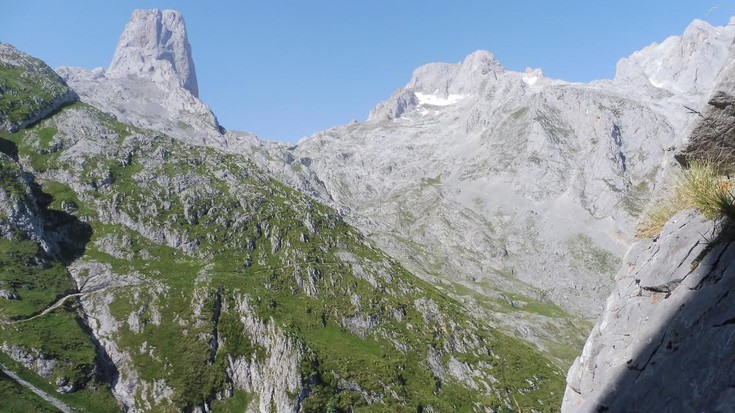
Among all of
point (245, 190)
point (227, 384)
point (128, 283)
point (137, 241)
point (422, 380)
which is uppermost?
point (245, 190)

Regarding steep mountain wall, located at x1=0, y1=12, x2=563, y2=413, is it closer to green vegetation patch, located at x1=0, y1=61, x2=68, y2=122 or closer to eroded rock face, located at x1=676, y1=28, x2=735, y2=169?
green vegetation patch, located at x1=0, y1=61, x2=68, y2=122

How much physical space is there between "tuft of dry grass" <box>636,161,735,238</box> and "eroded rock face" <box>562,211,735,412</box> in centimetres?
29

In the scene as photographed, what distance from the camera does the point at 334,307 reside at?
134375 millimetres

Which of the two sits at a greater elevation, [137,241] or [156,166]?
[156,166]

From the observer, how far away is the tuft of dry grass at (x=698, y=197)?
833cm

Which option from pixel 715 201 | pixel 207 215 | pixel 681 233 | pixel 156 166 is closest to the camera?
pixel 715 201

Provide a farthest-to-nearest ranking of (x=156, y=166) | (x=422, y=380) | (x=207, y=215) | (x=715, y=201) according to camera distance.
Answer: (x=156, y=166) < (x=207, y=215) < (x=422, y=380) < (x=715, y=201)

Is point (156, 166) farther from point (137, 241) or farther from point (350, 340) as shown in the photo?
point (350, 340)

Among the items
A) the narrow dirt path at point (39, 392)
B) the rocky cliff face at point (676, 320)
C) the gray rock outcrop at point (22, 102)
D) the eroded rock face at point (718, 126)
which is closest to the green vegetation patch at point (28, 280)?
the narrow dirt path at point (39, 392)

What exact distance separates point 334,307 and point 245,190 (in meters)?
66.4

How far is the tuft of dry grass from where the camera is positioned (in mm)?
8328

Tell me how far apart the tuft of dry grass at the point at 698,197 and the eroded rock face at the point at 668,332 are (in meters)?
0.29

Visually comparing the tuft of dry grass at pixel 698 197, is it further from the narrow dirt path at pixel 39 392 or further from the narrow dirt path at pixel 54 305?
the narrow dirt path at pixel 54 305

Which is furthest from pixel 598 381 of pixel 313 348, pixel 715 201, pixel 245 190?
pixel 245 190
